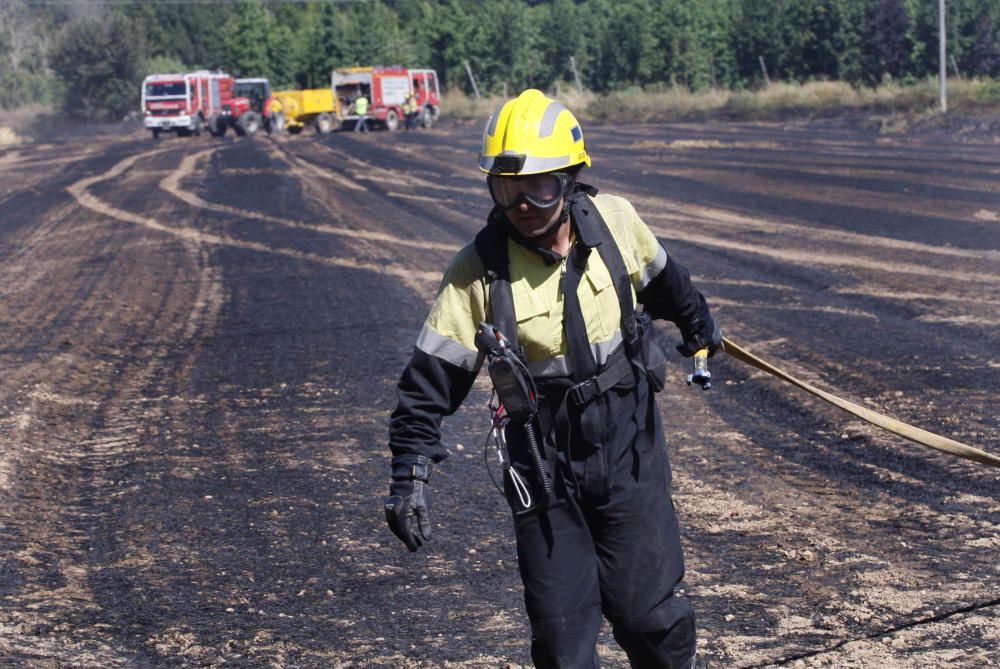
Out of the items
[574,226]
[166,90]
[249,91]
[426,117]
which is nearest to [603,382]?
[574,226]

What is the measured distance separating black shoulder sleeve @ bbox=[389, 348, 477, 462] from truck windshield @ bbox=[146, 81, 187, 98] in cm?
4958

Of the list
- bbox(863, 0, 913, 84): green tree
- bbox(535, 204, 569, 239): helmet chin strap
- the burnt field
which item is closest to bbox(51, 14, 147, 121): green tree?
bbox(863, 0, 913, 84): green tree

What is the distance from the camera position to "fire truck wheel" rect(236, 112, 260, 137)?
49.1 metres

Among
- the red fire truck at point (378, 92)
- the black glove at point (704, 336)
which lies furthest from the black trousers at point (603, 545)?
the red fire truck at point (378, 92)

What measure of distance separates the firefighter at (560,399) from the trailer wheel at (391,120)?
4941 cm

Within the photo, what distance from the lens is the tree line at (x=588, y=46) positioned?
52.7m

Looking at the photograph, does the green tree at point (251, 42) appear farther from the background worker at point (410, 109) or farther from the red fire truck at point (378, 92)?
the background worker at point (410, 109)

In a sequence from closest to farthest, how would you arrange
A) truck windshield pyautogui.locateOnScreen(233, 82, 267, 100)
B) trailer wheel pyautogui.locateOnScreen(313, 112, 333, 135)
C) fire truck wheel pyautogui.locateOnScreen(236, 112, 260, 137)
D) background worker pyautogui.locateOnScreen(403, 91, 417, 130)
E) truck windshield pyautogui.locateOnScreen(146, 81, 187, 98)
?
1. fire truck wheel pyautogui.locateOnScreen(236, 112, 260, 137)
2. trailer wheel pyautogui.locateOnScreen(313, 112, 333, 135)
3. truck windshield pyautogui.locateOnScreen(146, 81, 187, 98)
4. background worker pyautogui.locateOnScreen(403, 91, 417, 130)
5. truck windshield pyautogui.locateOnScreen(233, 82, 267, 100)

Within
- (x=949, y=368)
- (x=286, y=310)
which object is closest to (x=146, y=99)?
(x=286, y=310)

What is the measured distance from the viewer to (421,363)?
138 inches

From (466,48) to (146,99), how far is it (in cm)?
2598

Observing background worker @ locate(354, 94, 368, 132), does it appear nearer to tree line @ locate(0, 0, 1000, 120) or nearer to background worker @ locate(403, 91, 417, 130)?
background worker @ locate(403, 91, 417, 130)

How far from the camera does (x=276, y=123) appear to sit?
4944 centimetres

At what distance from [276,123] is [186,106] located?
13.0ft
